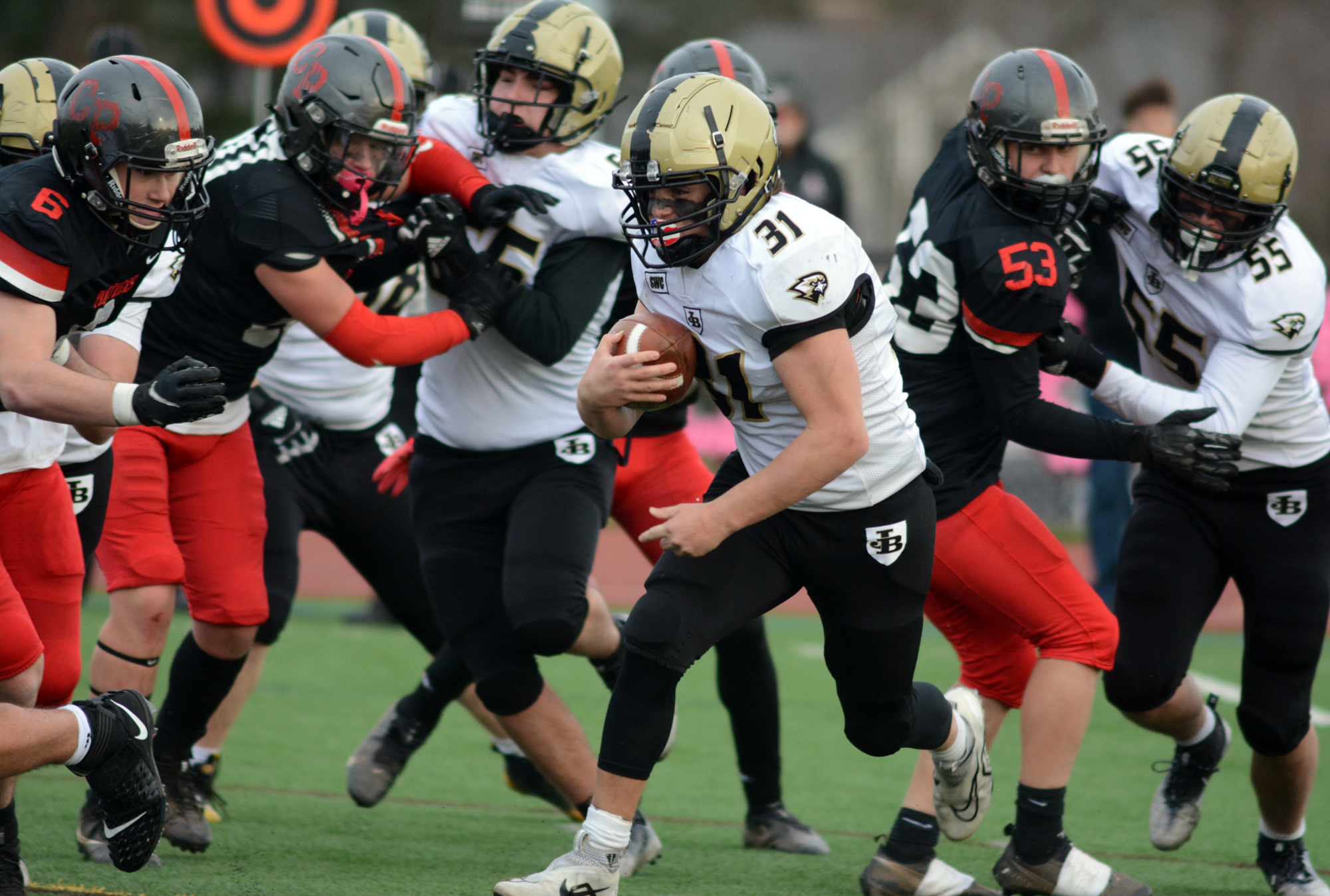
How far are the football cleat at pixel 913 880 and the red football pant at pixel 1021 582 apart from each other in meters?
0.59

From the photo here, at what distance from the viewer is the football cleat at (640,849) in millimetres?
3932

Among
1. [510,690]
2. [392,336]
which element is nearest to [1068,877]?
[510,690]

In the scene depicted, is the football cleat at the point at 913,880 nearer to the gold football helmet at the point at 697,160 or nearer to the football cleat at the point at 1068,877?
the football cleat at the point at 1068,877

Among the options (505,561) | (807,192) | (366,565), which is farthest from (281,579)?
(807,192)

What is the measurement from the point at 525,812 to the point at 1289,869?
7.11 ft

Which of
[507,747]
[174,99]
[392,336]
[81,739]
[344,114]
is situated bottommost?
[507,747]

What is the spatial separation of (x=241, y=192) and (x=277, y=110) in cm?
23

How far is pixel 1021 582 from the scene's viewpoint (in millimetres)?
3693

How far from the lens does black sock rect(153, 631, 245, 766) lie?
4.13 metres

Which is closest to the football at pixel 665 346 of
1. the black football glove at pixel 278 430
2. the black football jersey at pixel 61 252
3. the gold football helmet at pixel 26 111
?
the black football jersey at pixel 61 252

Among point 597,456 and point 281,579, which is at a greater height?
point 597,456

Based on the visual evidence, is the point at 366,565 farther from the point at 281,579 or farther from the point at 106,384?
the point at 106,384

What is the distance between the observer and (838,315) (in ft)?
9.93

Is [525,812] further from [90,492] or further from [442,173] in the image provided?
[442,173]
